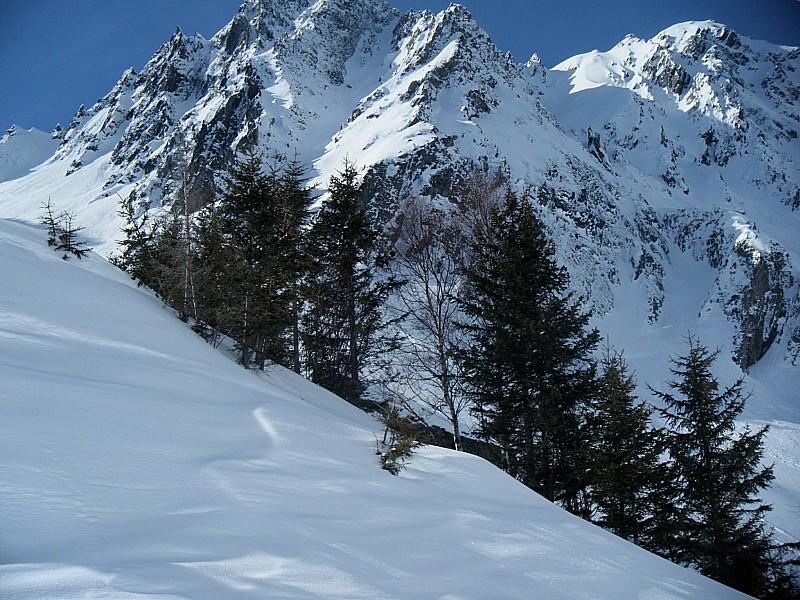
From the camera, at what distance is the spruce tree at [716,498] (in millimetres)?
8219

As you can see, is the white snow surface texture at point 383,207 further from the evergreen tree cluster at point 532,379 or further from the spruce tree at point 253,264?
the evergreen tree cluster at point 532,379

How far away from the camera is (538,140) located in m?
53.2

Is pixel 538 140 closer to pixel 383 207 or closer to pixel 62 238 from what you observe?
pixel 383 207

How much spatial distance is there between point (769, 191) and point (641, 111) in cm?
2666

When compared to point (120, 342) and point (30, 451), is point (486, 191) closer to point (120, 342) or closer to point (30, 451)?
point (120, 342)

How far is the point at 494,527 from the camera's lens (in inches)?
153

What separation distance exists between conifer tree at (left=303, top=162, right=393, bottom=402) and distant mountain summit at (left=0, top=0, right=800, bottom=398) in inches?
156

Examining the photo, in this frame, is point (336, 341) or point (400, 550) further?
point (336, 341)

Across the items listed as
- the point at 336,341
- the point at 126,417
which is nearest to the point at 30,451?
the point at 126,417

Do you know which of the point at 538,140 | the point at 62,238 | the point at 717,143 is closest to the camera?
the point at 62,238

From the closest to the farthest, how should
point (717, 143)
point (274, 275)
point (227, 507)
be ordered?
1. point (227, 507)
2. point (274, 275)
3. point (717, 143)

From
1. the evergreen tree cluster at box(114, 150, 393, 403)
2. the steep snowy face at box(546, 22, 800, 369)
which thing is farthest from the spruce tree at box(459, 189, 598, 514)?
the steep snowy face at box(546, 22, 800, 369)

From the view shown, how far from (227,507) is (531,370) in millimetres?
8035

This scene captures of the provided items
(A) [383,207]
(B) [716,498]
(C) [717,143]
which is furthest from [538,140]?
(B) [716,498]
